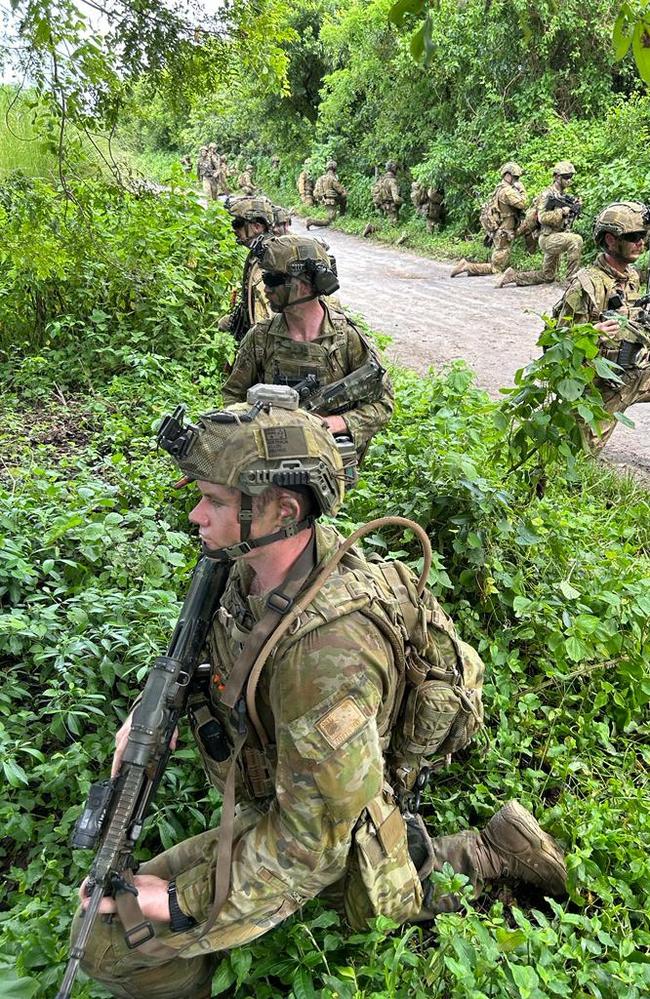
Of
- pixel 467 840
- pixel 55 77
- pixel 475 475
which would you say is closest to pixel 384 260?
pixel 55 77

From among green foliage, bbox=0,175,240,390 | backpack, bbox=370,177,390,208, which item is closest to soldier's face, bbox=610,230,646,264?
green foliage, bbox=0,175,240,390

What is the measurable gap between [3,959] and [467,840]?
1.61 m

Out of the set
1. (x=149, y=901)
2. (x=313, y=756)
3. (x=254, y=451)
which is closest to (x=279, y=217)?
(x=254, y=451)

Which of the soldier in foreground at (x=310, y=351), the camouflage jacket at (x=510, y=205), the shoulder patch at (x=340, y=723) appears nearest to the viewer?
the shoulder patch at (x=340, y=723)

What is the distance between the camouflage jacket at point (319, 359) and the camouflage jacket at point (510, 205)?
10746 millimetres

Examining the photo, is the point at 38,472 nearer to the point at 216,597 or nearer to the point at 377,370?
the point at 377,370

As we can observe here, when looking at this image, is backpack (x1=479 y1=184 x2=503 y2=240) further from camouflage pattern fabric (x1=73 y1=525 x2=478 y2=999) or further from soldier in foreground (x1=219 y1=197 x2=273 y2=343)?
camouflage pattern fabric (x1=73 y1=525 x2=478 y2=999)

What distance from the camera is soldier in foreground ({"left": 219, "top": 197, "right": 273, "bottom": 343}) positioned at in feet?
19.0

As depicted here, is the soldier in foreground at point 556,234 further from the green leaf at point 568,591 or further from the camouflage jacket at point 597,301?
the green leaf at point 568,591

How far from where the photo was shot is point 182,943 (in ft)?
6.38

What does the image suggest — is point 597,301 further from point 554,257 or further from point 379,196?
point 379,196

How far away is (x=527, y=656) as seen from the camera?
3615 mm

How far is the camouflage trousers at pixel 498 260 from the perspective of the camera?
13641mm

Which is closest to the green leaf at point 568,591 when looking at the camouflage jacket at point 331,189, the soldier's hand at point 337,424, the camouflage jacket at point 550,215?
the soldier's hand at point 337,424
